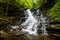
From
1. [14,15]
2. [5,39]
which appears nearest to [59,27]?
[5,39]

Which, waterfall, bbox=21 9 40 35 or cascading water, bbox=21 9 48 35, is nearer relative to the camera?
cascading water, bbox=21 9 48 35

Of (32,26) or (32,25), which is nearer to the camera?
(32,26)

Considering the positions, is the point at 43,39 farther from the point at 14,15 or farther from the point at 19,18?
the point at 14,15

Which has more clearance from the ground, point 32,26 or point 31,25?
point 31,25

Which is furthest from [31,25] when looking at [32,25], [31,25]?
[32,25]

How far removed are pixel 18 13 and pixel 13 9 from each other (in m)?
0.88

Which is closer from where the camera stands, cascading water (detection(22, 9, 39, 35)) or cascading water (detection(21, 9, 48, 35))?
cascading water (detection(21, 9, 48, 35))

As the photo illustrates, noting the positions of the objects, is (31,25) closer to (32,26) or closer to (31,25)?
(31,25)

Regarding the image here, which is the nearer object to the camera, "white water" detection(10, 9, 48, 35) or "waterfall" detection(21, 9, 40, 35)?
"white water" detection(10, 9, 48, 35)

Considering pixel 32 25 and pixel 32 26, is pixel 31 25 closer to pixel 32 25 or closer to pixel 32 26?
pixel 32 25

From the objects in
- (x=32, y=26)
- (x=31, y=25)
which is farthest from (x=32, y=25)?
(x=32, y=26)

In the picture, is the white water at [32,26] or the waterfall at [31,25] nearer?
the white water at [32,26]

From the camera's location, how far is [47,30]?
13.1m

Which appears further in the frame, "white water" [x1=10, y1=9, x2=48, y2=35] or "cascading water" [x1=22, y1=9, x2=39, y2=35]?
"cascading water" [x1=22, y1=9, x2=39, y2=35]
